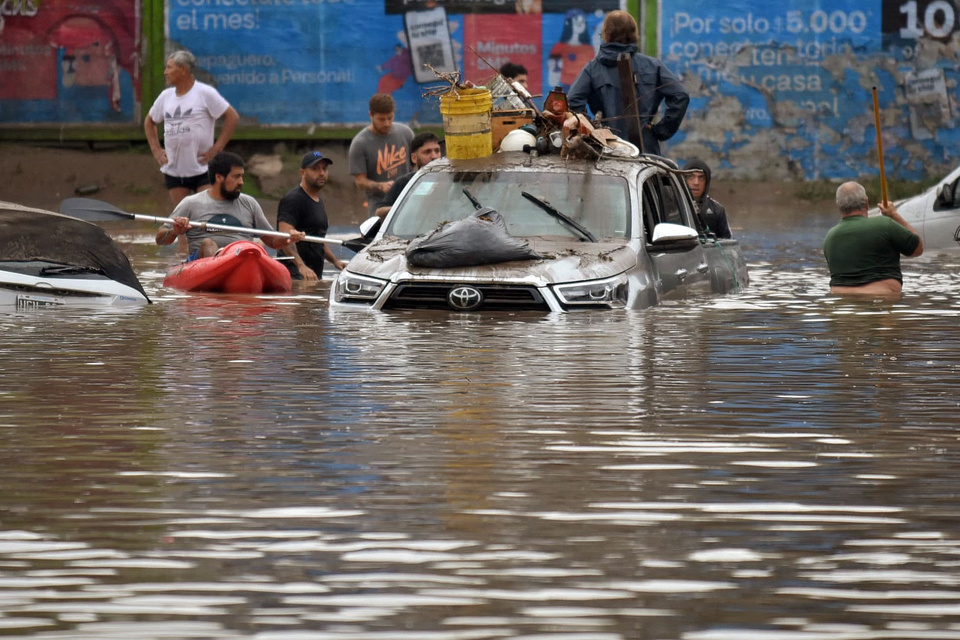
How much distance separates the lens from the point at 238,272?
48.9 ft

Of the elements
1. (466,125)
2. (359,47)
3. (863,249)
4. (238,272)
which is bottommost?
(238,272)

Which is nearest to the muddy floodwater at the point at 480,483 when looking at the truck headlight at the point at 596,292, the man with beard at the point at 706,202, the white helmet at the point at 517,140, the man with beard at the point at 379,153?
the truck headlight at the point at 596,292

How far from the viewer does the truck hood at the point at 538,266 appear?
12.0 m

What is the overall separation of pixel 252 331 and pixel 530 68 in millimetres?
18001

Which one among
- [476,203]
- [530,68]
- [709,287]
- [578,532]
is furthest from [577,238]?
[530,68]

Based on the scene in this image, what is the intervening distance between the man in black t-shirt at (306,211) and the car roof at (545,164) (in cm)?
276

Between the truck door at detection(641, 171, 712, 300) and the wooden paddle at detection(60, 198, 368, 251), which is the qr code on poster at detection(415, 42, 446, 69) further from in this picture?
the truck door at detection(641, 171, 712, 300)

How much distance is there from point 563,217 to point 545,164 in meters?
0.62

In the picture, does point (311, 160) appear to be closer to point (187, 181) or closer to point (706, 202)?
point (187, 181)

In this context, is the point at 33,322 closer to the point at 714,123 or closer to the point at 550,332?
the point at 550,332

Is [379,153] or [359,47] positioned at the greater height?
[359,47]

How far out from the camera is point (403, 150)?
57.2 ft


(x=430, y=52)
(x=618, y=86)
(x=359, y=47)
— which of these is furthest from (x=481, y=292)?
(x=359, y=47)

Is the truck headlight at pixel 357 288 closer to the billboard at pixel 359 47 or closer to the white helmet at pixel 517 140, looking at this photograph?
the white helmet at pixel 517 140
